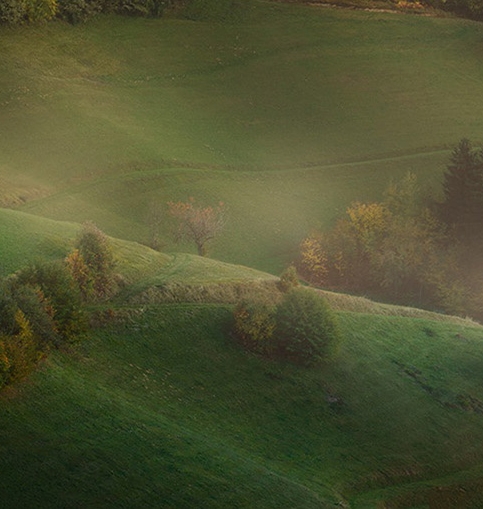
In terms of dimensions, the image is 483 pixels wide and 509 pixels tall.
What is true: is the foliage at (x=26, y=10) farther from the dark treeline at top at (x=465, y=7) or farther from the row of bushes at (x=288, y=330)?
the row of bushes at (x=288, y=330)

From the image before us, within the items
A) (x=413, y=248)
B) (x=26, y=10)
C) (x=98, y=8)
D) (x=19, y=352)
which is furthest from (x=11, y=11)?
(x=19, y=352)

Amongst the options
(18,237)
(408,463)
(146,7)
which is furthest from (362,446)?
(146,7)

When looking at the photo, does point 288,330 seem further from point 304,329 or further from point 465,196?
point 465,196

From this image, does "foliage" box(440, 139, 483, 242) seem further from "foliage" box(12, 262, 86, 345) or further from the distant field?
"foliage" box(12, 262, 86, 345)

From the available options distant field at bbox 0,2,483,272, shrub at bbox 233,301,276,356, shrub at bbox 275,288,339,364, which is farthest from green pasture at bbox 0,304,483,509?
distant field at bbox 0,2,483,272

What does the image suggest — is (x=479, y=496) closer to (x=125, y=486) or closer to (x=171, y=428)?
(x=171, y=428)
